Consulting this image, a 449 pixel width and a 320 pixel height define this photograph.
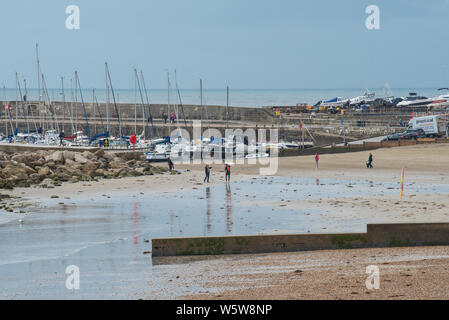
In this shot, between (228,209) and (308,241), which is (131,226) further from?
(308,241)

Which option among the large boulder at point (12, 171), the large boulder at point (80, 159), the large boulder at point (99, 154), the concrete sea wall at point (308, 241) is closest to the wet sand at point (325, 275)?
the concrete sea wall at point (308, 241)

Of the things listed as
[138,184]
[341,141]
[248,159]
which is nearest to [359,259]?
[138,184]

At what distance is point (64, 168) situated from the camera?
43.8 m

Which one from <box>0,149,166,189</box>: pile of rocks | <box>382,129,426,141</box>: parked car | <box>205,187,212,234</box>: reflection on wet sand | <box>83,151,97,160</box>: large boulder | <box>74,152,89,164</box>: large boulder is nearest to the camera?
<box>205,187,212,234</box>: reflection on wet sand

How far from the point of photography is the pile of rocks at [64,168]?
128 feet

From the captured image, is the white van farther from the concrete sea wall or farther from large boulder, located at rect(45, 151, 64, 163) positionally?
the concrete sea wall

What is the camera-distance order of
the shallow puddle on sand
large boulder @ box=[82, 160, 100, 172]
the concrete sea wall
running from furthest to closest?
large boulder @ box=[82, 160, 100, 172], the concrete sea wall, the shallow puddle on sand

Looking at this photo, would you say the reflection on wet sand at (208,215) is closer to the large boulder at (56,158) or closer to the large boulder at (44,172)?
the large boulder at (44,172)

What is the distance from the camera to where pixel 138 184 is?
3828cm

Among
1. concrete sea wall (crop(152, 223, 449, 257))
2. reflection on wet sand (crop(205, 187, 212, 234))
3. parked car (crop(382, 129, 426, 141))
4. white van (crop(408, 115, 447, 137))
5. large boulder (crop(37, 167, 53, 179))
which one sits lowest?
reflection on wet sand (crop(205, 187, 212, 234))

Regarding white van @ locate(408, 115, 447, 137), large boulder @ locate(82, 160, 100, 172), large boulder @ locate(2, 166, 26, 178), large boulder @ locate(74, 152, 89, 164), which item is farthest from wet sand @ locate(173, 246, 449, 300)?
white van @ locate(408, 115, 447, 137)

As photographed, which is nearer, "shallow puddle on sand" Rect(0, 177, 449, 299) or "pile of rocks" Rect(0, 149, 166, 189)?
"shallow puddle on sand" Rect(0, 177, 449, 299)

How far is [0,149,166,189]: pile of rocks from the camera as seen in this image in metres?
39.2

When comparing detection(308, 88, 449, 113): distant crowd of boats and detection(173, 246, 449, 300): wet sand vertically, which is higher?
detection(308, 88, 449, 113): distant crowd of boats
